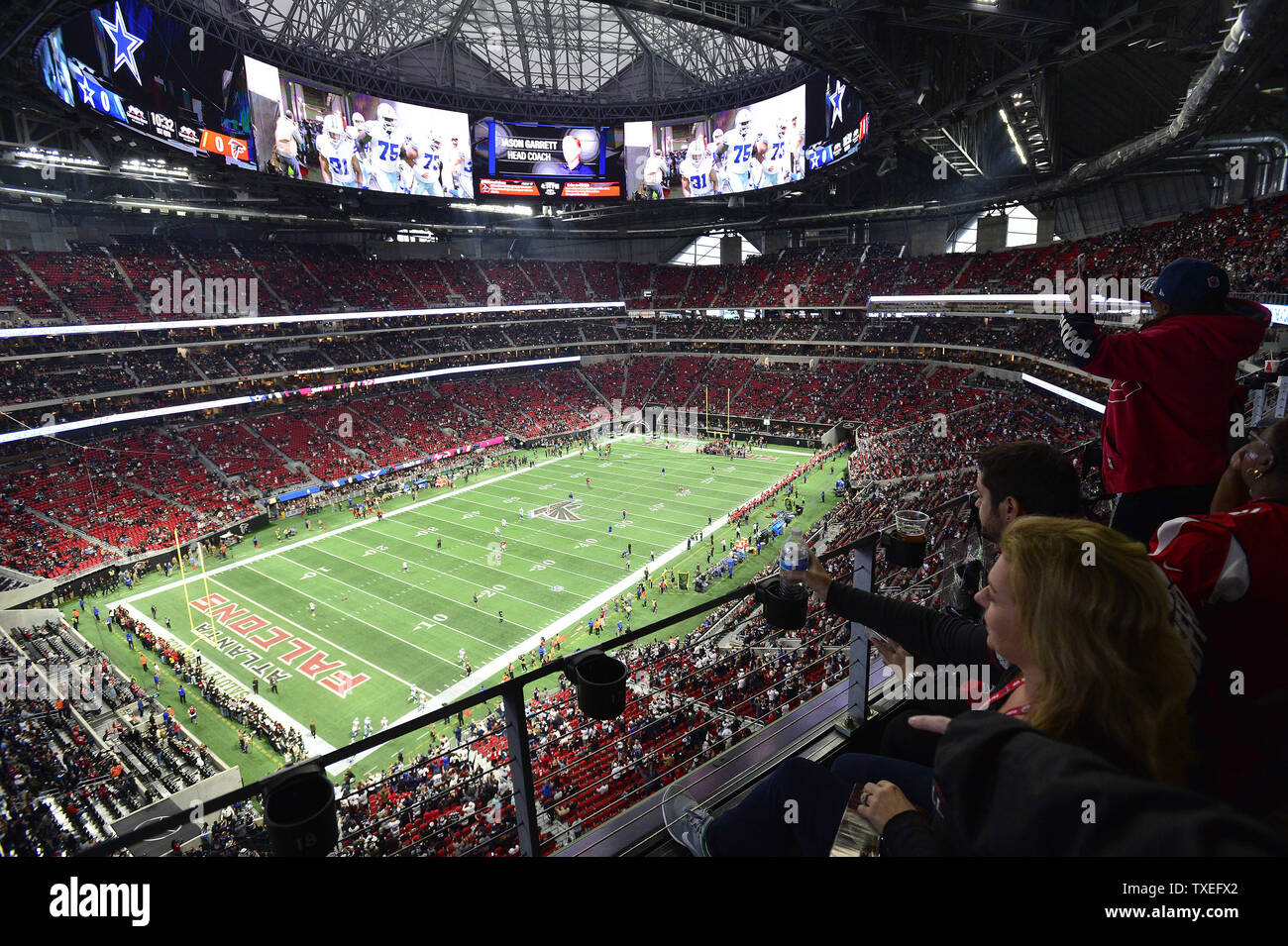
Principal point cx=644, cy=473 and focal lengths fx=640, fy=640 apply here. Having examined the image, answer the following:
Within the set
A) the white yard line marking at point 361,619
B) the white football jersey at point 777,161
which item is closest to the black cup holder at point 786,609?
the white yard line marking at point 361,619

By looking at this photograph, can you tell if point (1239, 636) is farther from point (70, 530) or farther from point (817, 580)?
point (70, 530)

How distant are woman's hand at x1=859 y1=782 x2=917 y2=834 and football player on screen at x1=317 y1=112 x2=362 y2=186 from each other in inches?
1956

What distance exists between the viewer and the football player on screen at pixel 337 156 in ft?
139

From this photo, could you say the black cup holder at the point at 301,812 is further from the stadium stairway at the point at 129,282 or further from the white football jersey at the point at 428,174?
the white football jersey at the point at 428,174

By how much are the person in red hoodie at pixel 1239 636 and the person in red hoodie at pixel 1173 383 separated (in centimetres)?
141

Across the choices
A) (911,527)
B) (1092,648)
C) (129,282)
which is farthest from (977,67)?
(129,282)

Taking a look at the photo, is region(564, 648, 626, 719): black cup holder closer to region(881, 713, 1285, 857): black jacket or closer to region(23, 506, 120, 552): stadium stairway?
region(881, 713, 1285, 857): black jacket

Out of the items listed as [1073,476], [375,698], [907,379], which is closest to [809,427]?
[907,379]

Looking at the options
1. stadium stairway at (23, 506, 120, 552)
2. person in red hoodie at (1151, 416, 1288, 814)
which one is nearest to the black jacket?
person in red hoodie at (1151, 416, 1288, 814)

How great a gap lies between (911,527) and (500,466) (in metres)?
42.3

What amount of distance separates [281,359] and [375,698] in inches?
1417

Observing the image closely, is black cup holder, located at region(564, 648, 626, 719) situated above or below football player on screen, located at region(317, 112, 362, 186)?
below

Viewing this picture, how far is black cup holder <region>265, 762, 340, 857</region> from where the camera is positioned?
2.13 meters
